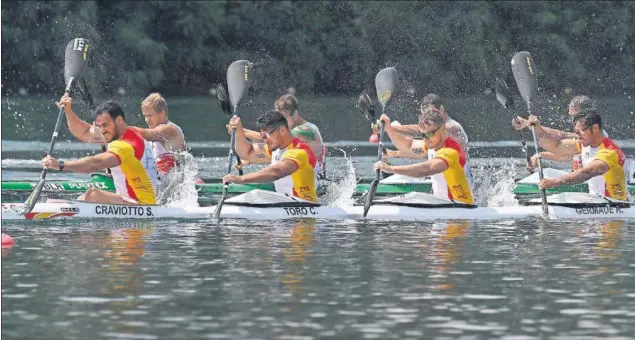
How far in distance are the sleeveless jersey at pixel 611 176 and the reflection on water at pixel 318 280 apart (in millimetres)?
924

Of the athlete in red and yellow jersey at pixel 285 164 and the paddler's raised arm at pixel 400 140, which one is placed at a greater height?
the paddler's raised arm at pixel 400 140

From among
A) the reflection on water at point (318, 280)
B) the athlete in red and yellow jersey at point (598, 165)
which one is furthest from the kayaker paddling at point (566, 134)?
the reflection on water at point (318, 280)

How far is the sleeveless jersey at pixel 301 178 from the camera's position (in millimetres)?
18734

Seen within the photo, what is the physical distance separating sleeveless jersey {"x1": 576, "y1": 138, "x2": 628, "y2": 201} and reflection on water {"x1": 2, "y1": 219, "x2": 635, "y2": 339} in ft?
3.03

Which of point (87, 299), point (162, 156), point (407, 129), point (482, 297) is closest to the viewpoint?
point (87, 299)

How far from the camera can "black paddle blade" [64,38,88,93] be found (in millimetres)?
20484

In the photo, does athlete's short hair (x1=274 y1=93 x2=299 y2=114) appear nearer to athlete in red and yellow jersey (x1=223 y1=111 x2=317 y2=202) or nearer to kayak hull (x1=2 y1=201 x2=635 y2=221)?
athlete in red and yellow jersey (x1=223 y1=111 x2=317 y2=202)

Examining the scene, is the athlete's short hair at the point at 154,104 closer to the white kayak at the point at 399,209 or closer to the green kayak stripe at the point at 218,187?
the green kayak stripe at the point at 218,187

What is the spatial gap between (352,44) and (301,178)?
39944mm

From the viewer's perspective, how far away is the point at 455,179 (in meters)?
18.9

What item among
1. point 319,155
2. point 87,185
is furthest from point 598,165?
point 87,185

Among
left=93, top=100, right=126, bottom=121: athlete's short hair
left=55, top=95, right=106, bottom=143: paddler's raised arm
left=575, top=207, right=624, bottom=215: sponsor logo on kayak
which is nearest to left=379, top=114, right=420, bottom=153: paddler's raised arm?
left=575, top=207, right=624, bottom=215: sponsor logo on kayak

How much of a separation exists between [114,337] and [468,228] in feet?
24.2

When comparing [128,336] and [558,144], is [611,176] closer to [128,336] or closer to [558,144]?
[558,144]
